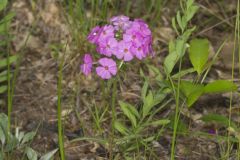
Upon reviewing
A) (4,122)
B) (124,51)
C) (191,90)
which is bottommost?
(4,122)

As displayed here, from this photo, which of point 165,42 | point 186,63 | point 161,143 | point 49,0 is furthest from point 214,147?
point 49,0

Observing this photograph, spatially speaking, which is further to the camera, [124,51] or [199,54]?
[199,54]

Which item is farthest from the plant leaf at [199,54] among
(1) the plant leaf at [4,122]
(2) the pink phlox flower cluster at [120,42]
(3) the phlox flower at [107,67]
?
(1) the plant leaf at [4,122]

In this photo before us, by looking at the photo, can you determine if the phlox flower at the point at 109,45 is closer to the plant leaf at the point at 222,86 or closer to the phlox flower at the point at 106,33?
the phlox flower at the point at 106,33

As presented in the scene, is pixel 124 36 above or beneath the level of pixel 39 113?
above

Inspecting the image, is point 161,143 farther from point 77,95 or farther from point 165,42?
point 165,42

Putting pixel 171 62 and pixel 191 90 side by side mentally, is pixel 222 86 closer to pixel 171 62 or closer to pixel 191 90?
pixel 191 90

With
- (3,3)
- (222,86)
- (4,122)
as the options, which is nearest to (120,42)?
(222,86)
